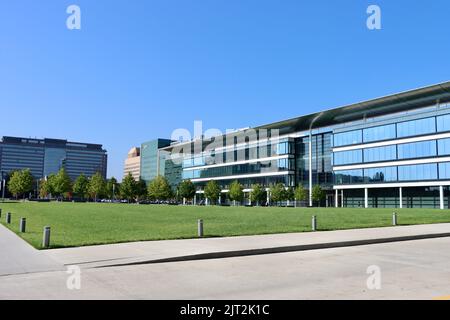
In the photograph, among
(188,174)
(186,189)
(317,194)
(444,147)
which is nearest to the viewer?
(444,147)

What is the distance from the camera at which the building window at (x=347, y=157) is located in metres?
88.7

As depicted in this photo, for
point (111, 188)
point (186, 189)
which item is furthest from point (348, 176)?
point (111, 188)

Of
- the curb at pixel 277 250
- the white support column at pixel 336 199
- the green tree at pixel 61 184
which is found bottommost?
the curb at pixel 277 250

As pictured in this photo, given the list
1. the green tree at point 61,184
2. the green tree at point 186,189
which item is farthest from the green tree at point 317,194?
the green tree at point 61,184

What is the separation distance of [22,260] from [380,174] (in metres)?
79.9

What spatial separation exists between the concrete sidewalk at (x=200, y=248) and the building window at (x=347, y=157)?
2838 inches

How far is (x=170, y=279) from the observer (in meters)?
9.80

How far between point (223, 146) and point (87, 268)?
115 metres

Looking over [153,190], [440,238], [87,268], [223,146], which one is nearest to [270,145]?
[223,146]

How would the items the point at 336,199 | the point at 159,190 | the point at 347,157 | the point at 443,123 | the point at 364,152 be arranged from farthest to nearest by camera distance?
the point at 159,190
the point at 336,199
the point at 347,157
the point at 364,152
the point at 443,123

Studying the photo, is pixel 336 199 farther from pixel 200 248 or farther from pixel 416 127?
pixel 200 248

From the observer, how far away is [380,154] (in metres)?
83.9

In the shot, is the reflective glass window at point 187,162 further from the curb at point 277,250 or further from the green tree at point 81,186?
the curb at point 277,250
